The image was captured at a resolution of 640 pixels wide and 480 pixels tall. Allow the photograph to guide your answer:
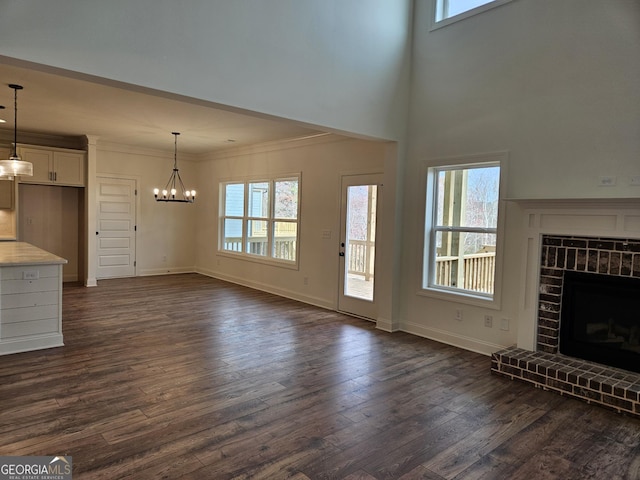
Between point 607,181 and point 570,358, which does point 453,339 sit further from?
point 607,181

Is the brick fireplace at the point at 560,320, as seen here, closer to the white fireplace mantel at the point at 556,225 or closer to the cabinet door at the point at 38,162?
the white fireplace mantel at the point at 556,225

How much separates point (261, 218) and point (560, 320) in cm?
537

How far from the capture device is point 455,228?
488 cm

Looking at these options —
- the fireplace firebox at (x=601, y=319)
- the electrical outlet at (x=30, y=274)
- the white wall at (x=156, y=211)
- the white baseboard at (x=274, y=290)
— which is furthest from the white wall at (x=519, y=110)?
the white wall at (x=156, y=211)

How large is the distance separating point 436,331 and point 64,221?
7.11m

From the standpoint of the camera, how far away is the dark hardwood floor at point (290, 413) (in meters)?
2.48

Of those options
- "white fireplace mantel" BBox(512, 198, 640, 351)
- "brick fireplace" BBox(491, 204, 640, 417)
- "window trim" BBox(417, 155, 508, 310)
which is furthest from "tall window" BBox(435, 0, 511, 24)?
"brick fireplace" BBox(491, 204, 640, 417)

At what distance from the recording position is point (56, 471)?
2.35 meters

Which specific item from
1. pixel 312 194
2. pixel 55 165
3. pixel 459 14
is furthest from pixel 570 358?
pixel 55 165

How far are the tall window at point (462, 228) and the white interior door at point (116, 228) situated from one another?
6349mm

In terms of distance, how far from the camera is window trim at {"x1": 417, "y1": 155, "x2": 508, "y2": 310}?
4.35 metres

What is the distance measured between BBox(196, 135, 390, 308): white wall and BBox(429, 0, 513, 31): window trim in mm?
1511

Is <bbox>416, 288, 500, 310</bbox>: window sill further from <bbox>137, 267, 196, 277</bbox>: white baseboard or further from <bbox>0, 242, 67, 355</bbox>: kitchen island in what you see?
<bbox>137, 267, 196, 277</bbox>: white baseboard

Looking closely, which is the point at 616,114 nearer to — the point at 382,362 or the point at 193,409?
the point at 382,362
